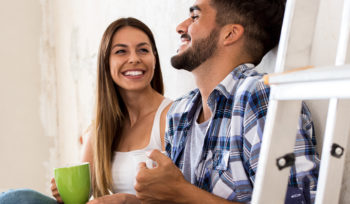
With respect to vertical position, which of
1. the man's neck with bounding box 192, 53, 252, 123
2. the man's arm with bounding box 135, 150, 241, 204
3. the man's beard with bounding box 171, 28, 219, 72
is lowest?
the man's arm with bounding box 135, 150, 241, 204

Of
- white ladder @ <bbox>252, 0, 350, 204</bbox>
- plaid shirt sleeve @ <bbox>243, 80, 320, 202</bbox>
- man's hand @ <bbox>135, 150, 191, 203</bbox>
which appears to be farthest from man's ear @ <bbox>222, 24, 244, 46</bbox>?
white ladder @ <bbox>252, 0, 350, 204</bbox>

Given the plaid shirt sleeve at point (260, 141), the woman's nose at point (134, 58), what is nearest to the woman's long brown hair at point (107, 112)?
the woman's nose at point (134, 58)

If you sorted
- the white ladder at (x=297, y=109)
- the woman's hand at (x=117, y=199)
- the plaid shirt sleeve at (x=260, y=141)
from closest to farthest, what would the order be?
the white ladder at (x=297, y=109), the plaid shirt sleeve at (x=260, y=141), the woman's hand at (x=117, y=199)

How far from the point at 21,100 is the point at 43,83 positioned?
25cm

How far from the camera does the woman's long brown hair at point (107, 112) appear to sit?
1.63m

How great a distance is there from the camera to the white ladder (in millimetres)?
505

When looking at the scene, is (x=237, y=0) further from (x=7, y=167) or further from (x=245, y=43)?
(x=7, y=167)

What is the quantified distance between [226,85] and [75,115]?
2109 millimetres

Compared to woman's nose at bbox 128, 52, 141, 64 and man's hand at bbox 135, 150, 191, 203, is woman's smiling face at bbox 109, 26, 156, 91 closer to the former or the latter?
woman's nose at bbox 128, 52, 141, 64

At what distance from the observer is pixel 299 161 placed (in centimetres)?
84

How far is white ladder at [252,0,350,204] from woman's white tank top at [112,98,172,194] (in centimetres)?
106

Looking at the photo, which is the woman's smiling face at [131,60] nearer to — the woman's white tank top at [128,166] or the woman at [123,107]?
the woman at [123,107]

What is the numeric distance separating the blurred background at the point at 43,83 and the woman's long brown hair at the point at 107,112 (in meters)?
0.80

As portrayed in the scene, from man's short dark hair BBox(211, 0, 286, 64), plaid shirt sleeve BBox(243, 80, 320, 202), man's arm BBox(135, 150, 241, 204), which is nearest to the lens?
plaid shirt sleeve BBox(243, 80, 320, 202)
